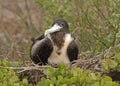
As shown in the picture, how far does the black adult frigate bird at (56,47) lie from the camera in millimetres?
5148

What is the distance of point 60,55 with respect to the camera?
204 inches

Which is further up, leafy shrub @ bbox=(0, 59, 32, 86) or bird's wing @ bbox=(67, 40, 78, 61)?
bird's wing @ bbox=(67, 40, 78, 61)

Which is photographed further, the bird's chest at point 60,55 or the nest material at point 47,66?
the bird's chest at point 60,55

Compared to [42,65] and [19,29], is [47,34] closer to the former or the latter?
[42,65]

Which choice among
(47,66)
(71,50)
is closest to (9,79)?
(47,66)

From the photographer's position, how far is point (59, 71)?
4594mm

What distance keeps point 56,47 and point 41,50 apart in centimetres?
14

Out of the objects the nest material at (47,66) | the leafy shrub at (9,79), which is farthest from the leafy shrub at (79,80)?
the nest material at (47,66)

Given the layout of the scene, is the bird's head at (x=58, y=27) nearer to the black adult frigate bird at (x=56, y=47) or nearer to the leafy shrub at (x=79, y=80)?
the black adult frigate bird at (x=56, y=47)

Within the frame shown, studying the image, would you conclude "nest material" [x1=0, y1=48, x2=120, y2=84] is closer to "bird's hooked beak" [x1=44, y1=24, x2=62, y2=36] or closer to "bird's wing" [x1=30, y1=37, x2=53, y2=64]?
"bird's wing" [x1=30, y1=37, x2=53, y2=64]

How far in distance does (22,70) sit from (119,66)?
809mm

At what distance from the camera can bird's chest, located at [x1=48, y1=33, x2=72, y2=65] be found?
5.16 m

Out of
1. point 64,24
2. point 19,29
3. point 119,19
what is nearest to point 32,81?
point 64,24

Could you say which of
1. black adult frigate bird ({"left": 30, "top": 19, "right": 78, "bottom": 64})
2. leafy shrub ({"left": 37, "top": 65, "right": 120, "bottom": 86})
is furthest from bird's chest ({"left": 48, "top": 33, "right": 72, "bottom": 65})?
leafy shrub ({"left": 37, "top": 65, "right": 120, "bottom": 86})
